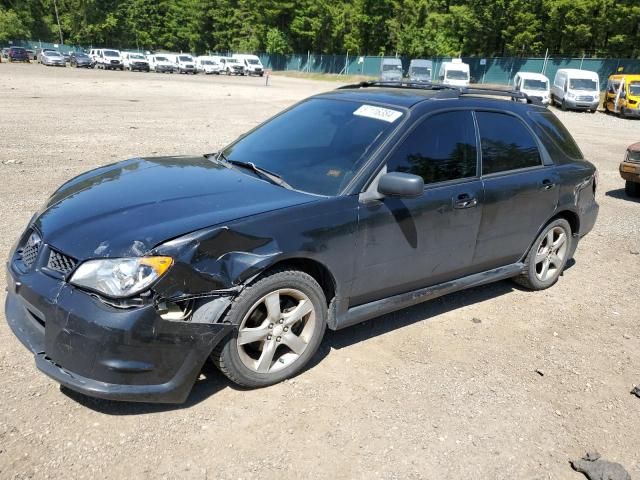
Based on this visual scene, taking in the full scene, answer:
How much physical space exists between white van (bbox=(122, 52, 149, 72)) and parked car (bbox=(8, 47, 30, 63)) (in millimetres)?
11501

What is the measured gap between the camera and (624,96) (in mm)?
26750

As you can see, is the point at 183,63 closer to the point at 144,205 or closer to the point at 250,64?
the point at 250,64

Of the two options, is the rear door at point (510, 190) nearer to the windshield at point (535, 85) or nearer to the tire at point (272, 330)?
the tire at point (272, 330)

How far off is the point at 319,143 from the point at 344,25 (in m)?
69.4

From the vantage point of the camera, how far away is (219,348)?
300 cm

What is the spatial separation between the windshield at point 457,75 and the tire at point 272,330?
34207 mm

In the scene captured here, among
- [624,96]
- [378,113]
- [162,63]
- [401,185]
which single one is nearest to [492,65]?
[624,96]

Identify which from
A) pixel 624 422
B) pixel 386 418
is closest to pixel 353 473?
pixel 386 418

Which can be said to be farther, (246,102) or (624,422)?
(246,102)

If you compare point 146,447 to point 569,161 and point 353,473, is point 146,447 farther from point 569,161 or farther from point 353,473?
point 569,161

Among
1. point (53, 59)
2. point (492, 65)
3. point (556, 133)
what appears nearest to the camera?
point (556, 133)

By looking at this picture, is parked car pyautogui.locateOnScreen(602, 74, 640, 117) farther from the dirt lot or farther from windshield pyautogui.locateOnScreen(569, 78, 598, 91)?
the dirt lot

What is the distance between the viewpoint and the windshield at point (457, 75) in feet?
114

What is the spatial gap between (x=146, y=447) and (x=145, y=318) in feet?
2.24
